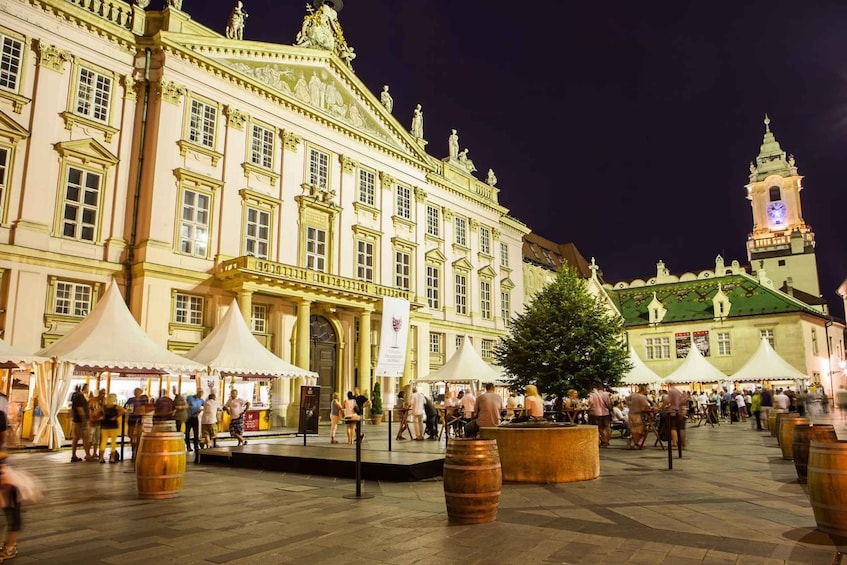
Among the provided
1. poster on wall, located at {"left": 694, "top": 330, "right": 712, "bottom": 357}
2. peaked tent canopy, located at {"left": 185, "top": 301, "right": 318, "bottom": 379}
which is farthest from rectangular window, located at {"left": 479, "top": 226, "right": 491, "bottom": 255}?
poster on wall, located at {"left": 694, "top": 330, "right": 712, "bottom": 357}

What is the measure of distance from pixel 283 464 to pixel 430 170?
A: 28.2 meters

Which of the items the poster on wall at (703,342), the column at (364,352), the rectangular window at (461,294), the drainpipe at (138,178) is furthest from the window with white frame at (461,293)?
the poster on wall at (703,342)

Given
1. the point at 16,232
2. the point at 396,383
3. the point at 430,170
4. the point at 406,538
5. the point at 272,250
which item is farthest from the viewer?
the point at 430,170

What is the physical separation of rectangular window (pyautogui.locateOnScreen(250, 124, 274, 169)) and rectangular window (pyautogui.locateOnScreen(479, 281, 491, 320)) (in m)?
18.2

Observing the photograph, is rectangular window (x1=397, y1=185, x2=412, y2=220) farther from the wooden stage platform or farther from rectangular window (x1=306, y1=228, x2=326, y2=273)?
the wooden stage platform

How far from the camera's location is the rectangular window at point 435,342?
37.9m

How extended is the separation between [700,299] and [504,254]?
85.0ft

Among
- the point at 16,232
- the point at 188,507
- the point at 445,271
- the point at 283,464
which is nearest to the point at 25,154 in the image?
the point at 16,232

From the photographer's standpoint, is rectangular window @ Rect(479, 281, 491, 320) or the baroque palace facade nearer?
the baroque palace facade

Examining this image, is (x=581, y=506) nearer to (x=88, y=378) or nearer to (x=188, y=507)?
(x=188, y=507)

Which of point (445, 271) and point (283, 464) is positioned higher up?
point (445, 271)

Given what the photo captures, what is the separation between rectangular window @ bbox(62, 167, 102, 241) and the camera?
22.5 m

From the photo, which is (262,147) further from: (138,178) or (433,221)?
(433,221)

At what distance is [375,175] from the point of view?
35.0 meters
